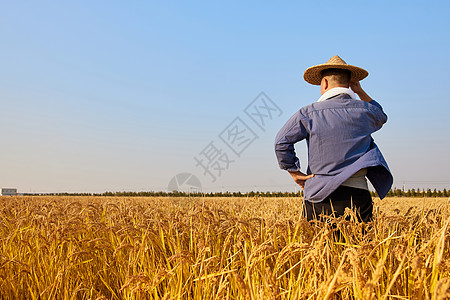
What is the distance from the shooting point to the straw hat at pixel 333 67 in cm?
350

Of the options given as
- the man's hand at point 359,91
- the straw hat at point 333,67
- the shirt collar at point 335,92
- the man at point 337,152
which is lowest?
the man at point 337,152

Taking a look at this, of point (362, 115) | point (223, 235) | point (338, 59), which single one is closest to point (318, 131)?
point (362, 115)

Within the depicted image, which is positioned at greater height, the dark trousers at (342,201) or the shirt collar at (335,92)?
the shirt collar at (335,92)

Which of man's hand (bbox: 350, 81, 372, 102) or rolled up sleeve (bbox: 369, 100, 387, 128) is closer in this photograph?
rolled up sleeve (bbox: 369, 100, 387, 128)

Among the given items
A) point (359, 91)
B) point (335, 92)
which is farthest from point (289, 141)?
point (359, 91)

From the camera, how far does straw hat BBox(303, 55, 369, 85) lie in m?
Answer: 3.50

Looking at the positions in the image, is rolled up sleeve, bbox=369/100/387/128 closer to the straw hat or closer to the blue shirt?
the blue shirt

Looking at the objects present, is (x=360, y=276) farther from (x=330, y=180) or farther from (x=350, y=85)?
(x=350, y=85)

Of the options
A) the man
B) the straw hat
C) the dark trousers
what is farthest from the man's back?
the straw hat

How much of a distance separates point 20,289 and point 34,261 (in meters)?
0.21

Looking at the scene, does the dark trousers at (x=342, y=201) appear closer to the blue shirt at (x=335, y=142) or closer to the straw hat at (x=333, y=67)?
the blue shirt at (x=335, y=142)

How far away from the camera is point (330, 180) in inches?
124

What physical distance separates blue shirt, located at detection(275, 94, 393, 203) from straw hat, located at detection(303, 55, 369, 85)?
1.12 feet

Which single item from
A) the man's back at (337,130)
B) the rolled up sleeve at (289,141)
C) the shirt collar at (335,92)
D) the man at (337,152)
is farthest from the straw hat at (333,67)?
the rolled up sleeve at (289,141)
